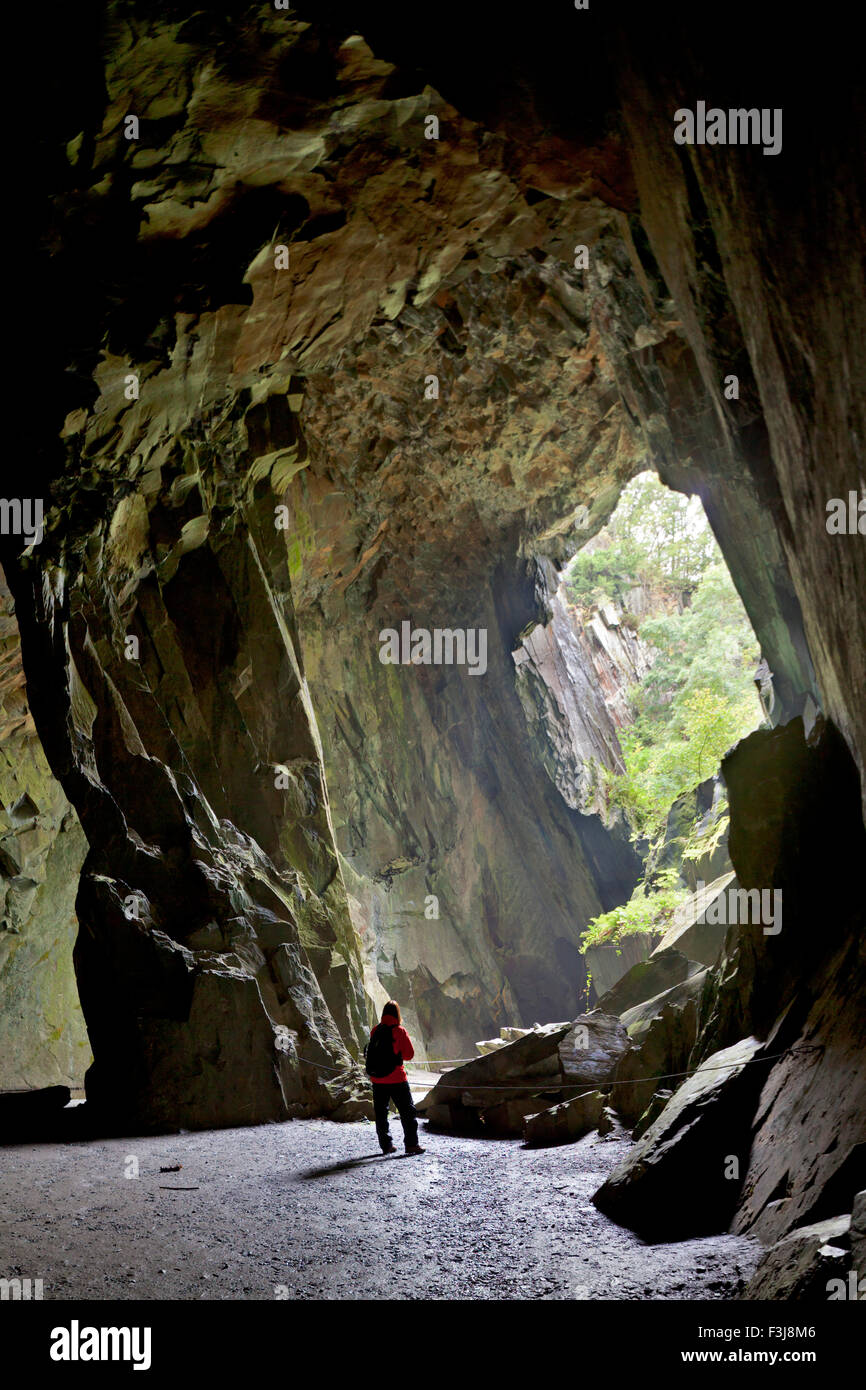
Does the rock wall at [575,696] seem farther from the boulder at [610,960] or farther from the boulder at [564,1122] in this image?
the boulder at [564,1122]

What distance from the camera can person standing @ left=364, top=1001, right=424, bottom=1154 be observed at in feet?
25.7

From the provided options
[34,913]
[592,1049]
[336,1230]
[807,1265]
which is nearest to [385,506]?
[34,913]

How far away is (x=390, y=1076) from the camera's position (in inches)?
309

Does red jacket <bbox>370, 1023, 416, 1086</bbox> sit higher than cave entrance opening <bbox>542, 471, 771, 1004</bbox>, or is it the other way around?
cave entrance opening <bbox>542, 471, 771, 1004</bbox>

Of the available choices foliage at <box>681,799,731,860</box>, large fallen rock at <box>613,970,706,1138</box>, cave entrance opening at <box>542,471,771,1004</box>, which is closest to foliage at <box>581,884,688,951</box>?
cave entrance opening at <box>542,471,771,1004</box>

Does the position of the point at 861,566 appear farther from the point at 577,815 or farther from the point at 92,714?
the point at 577,815

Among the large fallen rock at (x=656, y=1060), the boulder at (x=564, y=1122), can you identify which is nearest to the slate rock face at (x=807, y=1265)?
the large fallen rock at (x=656, y=1060)

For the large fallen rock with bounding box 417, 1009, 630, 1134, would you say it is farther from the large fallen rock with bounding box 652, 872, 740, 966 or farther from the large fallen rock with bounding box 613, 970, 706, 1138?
the large fallen rock with bounding box 652, 872, 740, 966

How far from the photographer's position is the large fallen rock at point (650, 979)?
42.3 ft

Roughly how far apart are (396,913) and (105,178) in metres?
19.6

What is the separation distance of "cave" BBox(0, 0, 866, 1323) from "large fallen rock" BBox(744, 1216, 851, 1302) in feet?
0.06

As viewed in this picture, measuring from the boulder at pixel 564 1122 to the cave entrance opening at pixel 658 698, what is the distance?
679 centimetres
